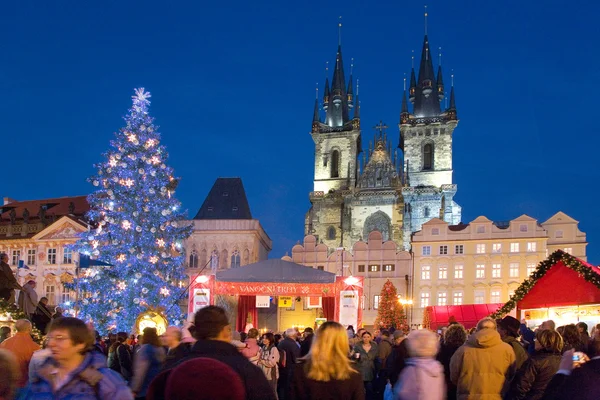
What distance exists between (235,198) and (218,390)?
54576 mm

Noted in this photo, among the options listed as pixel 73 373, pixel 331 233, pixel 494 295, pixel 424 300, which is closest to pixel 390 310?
pixel 424 300

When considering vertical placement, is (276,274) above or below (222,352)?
above

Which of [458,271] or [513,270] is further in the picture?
[458,271]

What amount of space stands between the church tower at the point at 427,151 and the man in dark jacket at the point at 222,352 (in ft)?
182

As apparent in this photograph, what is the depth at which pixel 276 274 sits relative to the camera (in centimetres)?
2411

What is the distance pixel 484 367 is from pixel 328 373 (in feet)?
7.01

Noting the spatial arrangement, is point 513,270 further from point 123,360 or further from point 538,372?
point 538,372

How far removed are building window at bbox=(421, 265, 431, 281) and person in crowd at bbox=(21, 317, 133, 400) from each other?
153 ft

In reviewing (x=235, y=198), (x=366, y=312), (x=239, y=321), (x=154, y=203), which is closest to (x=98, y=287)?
(x=154, y=203)

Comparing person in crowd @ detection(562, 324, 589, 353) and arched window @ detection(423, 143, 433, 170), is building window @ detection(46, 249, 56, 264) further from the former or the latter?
person in crowd @ detection(562, 324, 589, 353)

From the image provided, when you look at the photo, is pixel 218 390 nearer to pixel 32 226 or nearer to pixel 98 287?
pixel 98 287

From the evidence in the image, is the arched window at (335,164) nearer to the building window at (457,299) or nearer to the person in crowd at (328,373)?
the building window at (457,299)

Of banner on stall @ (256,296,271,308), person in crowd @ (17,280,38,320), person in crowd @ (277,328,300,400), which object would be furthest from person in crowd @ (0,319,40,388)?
banner on stall @ (256,296,271,308)

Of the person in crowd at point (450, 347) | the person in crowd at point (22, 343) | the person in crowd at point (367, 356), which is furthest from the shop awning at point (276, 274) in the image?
the person in crowd at point (22, 343)
